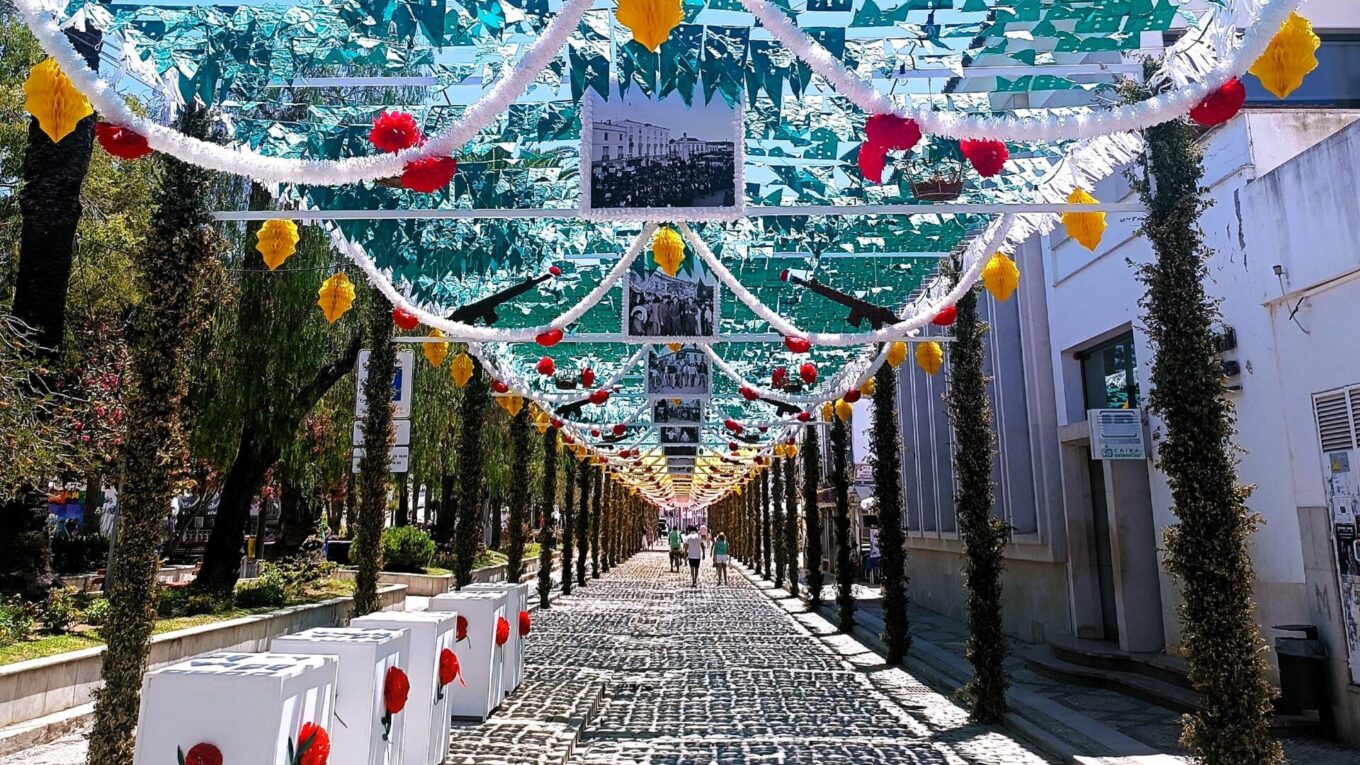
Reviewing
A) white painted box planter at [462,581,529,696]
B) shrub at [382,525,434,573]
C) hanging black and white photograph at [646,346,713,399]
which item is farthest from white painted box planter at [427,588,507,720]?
shrub at [382,525,434,573]

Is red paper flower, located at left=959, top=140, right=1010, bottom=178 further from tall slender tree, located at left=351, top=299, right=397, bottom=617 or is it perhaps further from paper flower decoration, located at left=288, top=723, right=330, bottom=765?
tall slender tree, located at left=351, top=299, right=397, bottom=617

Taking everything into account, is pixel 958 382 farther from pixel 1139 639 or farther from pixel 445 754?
pixel 445 754

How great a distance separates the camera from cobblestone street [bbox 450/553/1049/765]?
6.76 m

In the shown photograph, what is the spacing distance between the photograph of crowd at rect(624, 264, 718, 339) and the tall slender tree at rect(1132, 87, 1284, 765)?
4.70 m

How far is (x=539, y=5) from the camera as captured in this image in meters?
4.58

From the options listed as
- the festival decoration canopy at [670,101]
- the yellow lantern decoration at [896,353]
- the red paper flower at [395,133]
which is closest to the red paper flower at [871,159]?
the festival decoration canopy at [670,101]

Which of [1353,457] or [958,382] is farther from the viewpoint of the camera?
[958,382]

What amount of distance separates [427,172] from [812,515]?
13571 mm

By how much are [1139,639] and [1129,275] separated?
14.7 feet

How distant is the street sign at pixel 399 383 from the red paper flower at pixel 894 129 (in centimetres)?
675

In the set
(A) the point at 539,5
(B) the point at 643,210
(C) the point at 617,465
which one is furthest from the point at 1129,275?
(C) the point at 617,465

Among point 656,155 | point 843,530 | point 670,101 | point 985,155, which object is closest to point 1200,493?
point 985,155

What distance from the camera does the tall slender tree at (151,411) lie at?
505 cm

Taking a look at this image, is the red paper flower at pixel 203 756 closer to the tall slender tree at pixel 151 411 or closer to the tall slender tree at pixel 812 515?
the tall slender tree at pixel 151 411
